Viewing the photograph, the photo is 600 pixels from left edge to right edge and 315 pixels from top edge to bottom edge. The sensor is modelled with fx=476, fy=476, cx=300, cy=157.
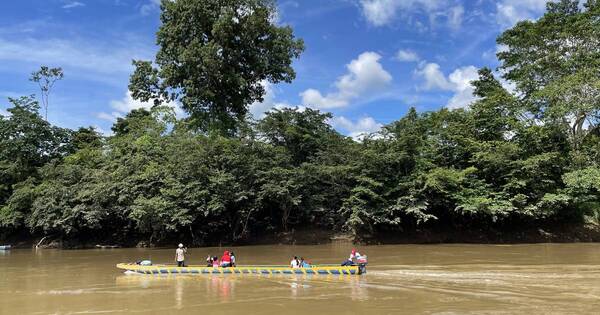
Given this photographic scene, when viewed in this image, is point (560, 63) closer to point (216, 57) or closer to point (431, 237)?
point (431, 237)

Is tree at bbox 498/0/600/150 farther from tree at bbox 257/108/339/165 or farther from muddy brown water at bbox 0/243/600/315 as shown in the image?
tree at bbox 257/108/339/165

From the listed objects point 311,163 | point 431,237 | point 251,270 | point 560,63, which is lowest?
point 251,270

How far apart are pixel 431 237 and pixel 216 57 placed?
22109 mm

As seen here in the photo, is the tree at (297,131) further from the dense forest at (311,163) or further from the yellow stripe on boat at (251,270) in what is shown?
the yellow stripe on boat at (251,270)

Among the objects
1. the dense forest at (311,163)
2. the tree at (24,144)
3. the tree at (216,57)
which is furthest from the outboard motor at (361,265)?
the tree at (24,144)

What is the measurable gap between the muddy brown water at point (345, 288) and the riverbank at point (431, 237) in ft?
23.2

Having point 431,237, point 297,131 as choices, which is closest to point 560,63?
point 431,237

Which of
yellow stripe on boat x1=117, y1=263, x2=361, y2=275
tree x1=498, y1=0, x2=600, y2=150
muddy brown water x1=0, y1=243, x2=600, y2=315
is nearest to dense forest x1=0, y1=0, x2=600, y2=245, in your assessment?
tree x1=498, y1=0, x2=600, y2=150

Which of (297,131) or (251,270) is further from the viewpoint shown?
(297,131)

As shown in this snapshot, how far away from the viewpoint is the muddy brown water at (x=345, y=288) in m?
13.2

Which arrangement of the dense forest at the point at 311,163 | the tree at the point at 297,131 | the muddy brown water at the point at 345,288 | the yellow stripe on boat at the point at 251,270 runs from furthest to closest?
the tree at the point at 297,131, the dense forest at the point at 311,163, the yellow stripe on boat at the point at 251,270, the muddy brown water at the point at 345,288

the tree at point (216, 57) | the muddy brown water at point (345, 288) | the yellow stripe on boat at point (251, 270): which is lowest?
the muddy brown water at point (345, 288)

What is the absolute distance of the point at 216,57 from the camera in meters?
39.0

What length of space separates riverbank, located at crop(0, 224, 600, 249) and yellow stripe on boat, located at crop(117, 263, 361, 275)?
13.4 meters
